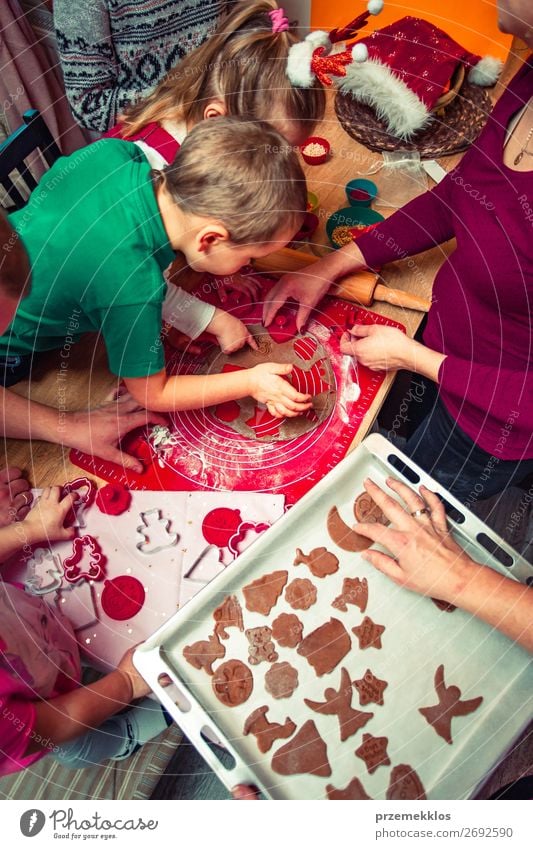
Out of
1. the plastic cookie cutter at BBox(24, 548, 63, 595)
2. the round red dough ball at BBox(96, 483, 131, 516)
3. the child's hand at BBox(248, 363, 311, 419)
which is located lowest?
the plastic cookie cutter at BBox(24, 548, 63, 595)

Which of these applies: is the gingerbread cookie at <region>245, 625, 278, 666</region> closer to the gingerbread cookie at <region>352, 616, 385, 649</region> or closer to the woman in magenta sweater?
the gingerbread cookie at <region>352, 616, 385, 649</region>

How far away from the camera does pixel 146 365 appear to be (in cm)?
53

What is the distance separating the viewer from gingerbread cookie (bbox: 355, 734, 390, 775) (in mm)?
437

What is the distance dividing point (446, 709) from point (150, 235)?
0.51m

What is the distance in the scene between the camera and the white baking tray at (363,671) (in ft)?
1.41

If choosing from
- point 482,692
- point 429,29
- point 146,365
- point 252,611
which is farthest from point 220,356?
point 429,29

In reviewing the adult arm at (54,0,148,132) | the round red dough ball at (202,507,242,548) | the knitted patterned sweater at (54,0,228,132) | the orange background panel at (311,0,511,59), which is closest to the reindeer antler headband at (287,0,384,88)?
the orange background panel at (311,0,511,59)

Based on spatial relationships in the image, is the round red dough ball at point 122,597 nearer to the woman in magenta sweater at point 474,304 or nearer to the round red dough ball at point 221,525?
the round red dough ball at point 221,525

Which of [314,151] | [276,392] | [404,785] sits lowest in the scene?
[404,785]

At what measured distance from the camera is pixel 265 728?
442 millimetres

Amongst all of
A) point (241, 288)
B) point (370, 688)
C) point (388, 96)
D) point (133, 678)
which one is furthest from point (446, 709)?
point (388, 96)

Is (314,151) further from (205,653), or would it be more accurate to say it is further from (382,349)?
(205,653)

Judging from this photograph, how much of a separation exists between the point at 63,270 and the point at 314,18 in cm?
50

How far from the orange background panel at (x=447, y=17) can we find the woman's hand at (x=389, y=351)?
403 mm
